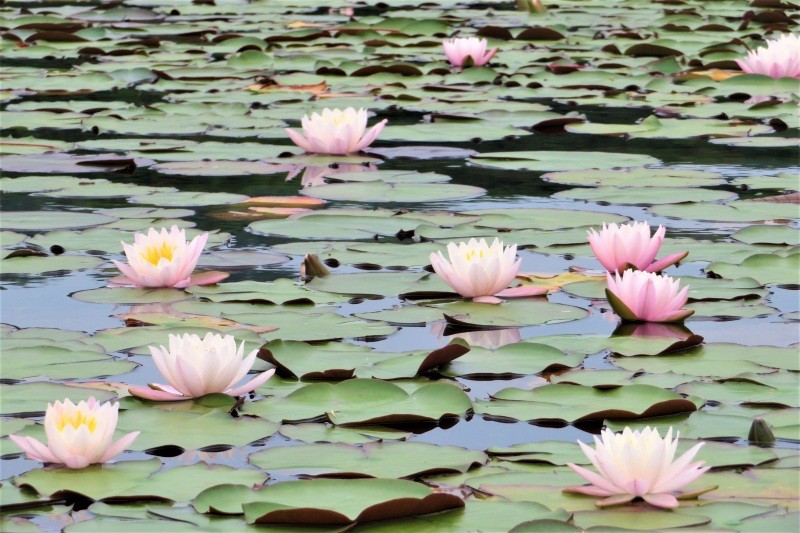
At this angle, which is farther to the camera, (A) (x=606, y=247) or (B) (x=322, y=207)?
(B) (x=322, y=207)

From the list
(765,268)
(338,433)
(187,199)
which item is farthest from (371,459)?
(187,199)

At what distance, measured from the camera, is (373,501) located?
2.01 m

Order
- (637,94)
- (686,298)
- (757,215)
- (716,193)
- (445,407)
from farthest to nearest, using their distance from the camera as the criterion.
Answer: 1. (637,94)
2. (716,193)
3. (757,215)
4. (686,298)
5. (445,407)

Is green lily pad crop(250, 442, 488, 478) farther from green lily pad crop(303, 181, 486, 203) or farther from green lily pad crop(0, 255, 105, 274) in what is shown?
green lily pad crop(303, 181, 486, 203)

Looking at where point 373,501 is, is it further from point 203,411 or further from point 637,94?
point 637,94

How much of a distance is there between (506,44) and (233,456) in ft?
22.4

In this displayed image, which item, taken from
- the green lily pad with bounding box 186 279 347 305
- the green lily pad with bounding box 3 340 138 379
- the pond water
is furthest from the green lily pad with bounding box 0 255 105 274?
the green lily pad with bounding box 3 340 138 379

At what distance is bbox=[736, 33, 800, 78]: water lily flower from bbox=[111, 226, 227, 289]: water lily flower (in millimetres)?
4357

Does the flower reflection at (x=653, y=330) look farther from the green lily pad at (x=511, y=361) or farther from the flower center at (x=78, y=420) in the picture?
the flower center at (x=78, y=420)

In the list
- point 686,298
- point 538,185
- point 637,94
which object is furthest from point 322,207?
point 637,94

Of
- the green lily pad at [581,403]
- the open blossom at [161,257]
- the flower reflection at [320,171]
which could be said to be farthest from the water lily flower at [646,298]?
the flower reflection at [320,171]

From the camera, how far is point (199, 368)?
2.41m

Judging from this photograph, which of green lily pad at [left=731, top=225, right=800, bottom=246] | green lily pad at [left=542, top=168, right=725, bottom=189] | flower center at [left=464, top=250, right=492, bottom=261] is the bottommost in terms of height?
green lily pad at [left=542, top=168, right=725, bottom=189]

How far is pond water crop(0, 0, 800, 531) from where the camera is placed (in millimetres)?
2145
